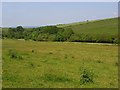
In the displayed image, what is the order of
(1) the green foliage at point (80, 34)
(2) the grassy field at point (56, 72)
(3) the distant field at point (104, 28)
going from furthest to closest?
(3) the distant field at point (104, 28)
(1) the green foliage at point (80, 34)
(2) the grassy field at point (56, 72)

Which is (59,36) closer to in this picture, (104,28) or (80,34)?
(80,34)

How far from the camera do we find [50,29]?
5645 inches

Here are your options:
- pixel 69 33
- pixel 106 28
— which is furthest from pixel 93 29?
pixel 69 33

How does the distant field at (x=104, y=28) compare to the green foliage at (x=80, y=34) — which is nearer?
the green foliage at (x=80, y=34)

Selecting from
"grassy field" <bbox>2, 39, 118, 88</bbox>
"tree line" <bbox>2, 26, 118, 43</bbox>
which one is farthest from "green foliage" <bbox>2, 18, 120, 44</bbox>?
"grassy field" <bbox>2, 39, 118, 88</bbox>

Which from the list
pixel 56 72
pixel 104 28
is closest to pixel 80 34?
pixel 104 28

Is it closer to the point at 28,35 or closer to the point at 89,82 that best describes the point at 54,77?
the point at 89,82

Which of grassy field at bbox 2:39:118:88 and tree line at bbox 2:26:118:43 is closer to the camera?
grassy field at bbox 2:39:118:88

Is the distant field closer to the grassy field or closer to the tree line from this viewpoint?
the tree line

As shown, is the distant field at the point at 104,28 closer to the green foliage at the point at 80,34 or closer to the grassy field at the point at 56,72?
the green foliage at the point at 80,34

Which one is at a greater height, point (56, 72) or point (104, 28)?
point (104, 28)

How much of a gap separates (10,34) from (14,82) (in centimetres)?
14623

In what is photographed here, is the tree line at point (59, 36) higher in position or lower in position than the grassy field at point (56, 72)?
higher

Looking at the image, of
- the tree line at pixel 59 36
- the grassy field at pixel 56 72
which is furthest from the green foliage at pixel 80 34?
the grassy field at pixel 56 72
